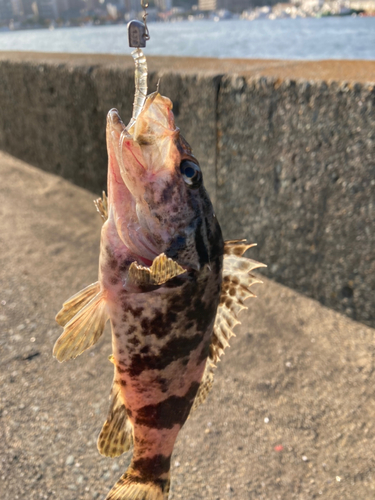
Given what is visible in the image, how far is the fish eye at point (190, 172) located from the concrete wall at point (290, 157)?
2284 mm

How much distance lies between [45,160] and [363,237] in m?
5.72

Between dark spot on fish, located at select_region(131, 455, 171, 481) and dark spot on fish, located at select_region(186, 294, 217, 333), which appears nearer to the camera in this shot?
dark spot on fish, located at select_region(186, 294, 217, 333)

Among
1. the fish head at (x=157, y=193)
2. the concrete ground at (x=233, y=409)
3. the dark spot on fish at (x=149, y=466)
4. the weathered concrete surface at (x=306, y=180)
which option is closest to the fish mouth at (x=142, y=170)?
the fish head at (x=157, y=193)

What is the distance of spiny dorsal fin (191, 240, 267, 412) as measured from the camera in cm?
182

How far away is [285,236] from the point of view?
4078 millimetres

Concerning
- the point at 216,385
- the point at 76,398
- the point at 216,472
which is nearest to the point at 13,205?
the point at 76,398

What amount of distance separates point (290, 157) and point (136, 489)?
3026 millimetres

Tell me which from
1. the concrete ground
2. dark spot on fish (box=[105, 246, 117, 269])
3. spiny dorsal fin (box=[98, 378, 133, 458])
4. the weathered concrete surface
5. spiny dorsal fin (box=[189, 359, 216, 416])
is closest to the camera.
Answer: dark spot on fish (box=[105, 246, 117, 269])

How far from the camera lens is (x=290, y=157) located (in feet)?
12.3

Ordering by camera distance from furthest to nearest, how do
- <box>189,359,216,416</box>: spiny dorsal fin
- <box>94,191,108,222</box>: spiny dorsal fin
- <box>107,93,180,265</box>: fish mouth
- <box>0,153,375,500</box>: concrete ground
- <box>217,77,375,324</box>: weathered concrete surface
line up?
<box>217,77,375,324</box>: weathered concrete surface, <box>0,153,375,500</box>: concrete ground, <box>189,359,216,416</box>: spiny dorsal fin, <box>94,191,108,222</box>: spiny dorsal fin, <box>107,93,180,265</box>: fish mouth

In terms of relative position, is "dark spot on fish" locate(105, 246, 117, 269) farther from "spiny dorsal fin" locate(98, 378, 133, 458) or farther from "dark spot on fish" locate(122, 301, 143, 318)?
"spiny dorsal fin" locate(98, 378, 133, 458)

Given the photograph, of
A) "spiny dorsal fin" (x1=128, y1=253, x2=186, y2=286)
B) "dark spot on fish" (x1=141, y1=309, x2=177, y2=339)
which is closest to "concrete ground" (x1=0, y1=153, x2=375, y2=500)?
"dark spot on fish" (x1=141, y1=309, x2=177, y2=339)

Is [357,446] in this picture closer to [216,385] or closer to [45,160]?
[216,385]

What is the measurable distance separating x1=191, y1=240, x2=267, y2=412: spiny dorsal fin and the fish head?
0.26 meters
